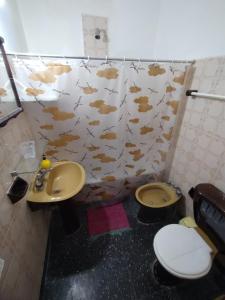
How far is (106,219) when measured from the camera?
173 centimetres

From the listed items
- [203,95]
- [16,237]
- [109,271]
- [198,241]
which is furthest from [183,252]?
[203,95]

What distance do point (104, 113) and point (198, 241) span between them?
133cm

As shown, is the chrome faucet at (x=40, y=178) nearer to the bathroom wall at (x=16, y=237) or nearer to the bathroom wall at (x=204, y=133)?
the bathroom wall at (x=16, y=237)

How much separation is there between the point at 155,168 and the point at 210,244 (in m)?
0.96

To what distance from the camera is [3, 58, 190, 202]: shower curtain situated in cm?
122

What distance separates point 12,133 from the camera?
1.06m

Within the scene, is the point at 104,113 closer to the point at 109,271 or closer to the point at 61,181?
the point at 61,181

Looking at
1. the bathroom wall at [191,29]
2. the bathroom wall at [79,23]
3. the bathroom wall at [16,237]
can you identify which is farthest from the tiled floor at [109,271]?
the bathroom wall at [79,23]

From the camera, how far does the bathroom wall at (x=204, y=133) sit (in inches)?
46.2

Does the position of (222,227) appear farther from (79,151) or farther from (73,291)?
(79,151)

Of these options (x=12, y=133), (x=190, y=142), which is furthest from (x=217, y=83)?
(x=12, y=133)

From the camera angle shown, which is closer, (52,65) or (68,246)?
(52,65)

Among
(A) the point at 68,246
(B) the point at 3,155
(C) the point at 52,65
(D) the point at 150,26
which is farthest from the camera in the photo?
(D) the point at 150,26

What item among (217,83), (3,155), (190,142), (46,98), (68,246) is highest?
(217,83)
